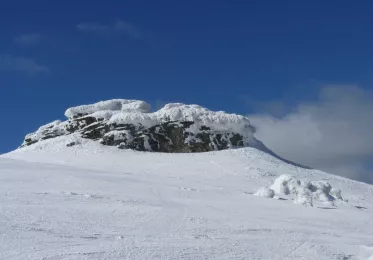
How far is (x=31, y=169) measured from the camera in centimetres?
2508

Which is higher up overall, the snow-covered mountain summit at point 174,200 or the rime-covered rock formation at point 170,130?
the rime-covered rock formation at point 170,130

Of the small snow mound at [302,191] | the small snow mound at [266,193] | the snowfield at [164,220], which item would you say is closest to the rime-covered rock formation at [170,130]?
the snowfield at [164,220]

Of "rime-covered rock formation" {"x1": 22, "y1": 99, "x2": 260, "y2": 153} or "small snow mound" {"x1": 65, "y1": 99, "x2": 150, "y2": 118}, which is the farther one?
"small snow mound" {"x1": 65, "y1": 99, "x2": 150, "y2": 118}

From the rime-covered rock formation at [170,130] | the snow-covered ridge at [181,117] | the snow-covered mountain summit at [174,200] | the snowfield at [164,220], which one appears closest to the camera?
the snowfield at [164,220]

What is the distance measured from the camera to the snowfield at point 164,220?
1118 cm

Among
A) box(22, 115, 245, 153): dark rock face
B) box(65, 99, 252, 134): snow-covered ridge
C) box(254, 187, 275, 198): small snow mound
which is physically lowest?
box(254, 187, 275, 198): small snow mound

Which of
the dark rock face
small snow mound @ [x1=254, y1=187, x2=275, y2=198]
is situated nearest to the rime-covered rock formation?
the dark rock face

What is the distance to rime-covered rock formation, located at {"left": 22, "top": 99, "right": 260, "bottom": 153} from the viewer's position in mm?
38875

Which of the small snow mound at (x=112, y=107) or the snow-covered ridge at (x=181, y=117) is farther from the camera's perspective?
the small snow mound at (x=112, y=107)

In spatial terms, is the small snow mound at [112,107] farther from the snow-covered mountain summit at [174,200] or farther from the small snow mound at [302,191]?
the small snow mound at [302,191]

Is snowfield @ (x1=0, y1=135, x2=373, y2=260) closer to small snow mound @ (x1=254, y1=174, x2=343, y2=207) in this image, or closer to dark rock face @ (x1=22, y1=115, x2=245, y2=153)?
small snow mound @ (x1=254, y1=174, x2=343, y2=207)

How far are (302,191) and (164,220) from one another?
383 inches

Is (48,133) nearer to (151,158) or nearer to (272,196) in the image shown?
(151,158)

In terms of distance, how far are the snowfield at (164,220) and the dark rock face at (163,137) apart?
9.69 m
